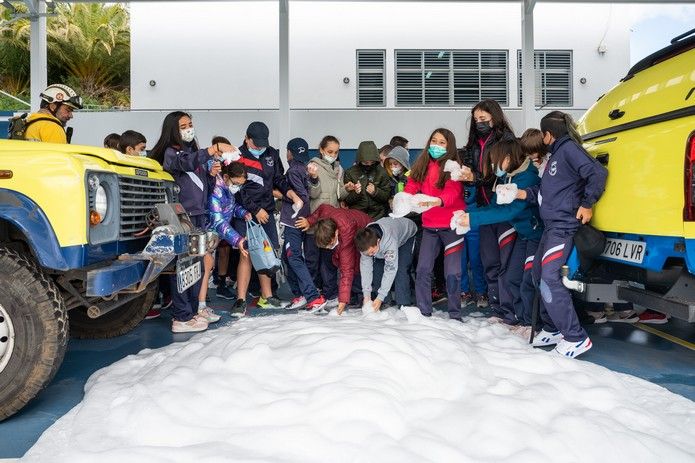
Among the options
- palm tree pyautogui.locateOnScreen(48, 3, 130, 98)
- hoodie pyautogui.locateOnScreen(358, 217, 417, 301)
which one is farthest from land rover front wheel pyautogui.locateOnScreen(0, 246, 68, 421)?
palm tree pyautogui.locateOnScreen(48, 3, 130, 98)

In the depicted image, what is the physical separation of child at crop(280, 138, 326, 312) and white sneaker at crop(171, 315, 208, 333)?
3.74ft

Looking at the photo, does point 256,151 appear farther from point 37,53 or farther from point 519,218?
point 37,53

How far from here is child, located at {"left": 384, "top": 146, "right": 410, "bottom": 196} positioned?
20.2 ft

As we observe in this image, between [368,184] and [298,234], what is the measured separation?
899 mm

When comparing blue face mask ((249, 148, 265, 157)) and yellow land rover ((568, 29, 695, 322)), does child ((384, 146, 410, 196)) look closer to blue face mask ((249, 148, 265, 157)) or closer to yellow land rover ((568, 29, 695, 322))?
blue face mask ((249, 148, 265, 157))

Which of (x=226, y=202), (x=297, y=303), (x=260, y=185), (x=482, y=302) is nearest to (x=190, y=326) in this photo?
(x=226, y=202)

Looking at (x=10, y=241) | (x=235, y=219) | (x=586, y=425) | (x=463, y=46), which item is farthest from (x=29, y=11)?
(x=586, y=425)

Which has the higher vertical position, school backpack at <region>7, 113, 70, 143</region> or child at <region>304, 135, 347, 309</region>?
school backpack at <region>7, 113, 70, 143</region>

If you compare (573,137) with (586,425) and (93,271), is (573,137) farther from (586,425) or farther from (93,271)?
(93,271)

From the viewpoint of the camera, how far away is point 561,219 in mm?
3979

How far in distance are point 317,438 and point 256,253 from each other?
328 cm

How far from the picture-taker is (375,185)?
6074mm

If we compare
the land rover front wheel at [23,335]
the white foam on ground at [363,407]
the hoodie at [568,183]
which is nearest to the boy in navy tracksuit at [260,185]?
the white foam on ground at [363,407]

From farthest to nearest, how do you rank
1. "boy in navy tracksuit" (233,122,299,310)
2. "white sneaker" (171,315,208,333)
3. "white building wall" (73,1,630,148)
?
1. "white building wall" (73,1,630,148)
2. "boy in navy tracksuit" (233,122,299,310)
3. "white sneaker" (171,315,208,333)
